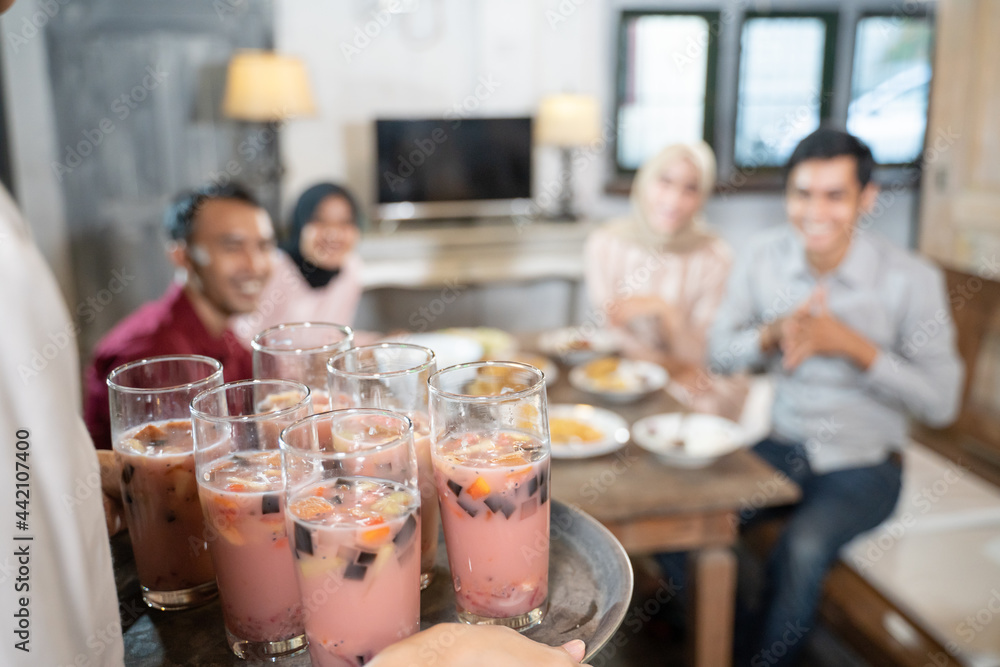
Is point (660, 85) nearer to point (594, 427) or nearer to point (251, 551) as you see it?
point (594, 427)

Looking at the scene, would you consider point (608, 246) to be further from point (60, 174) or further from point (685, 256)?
point (60, 174)

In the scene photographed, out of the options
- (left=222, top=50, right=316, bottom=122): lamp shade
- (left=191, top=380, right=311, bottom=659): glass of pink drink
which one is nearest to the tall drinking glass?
(left=191, top=380, right=311, bottom=659): glass of pink drink

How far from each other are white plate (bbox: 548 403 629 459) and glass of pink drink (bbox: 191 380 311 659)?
101 cm

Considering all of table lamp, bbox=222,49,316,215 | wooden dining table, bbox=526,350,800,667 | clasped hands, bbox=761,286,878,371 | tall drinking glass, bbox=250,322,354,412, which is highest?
table lamp, bbox=222,49,316,215

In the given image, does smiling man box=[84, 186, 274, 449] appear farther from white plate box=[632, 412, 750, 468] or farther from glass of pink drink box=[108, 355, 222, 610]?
glass of pink drink box=[108, 355, 222, 610]

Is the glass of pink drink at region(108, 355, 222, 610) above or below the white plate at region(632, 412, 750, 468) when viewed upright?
above

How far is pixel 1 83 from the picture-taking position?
4.26 metres

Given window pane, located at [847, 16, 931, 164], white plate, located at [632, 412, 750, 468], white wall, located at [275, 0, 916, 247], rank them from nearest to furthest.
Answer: white plate, located at [632, 412, 750, 468] → white wall, located at [275, 0, 916, 247] → window pane, located at [847, 16, 931, 164]

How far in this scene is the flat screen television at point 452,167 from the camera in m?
4.76

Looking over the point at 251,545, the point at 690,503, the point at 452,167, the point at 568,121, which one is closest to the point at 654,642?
the point at 690,503

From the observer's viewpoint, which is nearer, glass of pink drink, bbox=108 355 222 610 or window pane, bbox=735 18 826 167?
glass of pink drink, bbox=108 355 222 610

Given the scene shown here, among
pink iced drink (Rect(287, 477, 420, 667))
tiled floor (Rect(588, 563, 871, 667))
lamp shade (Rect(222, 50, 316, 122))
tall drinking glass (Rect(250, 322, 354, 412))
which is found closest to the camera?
pink iced drink (Rect(287, 477, 420, 667))

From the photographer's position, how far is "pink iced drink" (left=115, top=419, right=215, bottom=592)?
2.52 feet

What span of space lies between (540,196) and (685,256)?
215 cm
